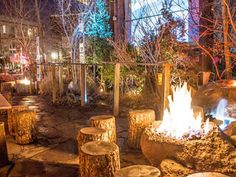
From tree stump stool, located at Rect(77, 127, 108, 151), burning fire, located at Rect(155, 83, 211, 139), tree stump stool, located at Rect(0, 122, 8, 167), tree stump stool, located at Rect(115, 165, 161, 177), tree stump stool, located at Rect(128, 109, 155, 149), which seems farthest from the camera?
tree stump stool, located at Rect(128, 109, 155, 149)

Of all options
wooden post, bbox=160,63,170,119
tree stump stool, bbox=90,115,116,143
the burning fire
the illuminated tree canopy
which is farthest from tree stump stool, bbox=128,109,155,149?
the illuminated tree canopy

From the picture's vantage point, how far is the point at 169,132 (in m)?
4.38

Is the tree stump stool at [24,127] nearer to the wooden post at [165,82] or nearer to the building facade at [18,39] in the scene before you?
the wooden post at [165,82]

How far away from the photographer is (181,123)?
14.7ft

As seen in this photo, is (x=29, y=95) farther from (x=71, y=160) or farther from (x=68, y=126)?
(x=71, y=160)

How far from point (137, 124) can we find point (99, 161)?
84.8 inches

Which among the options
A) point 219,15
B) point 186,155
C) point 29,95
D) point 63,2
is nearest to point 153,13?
point 219,15

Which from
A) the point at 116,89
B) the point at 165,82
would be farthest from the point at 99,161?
the point at 116,89

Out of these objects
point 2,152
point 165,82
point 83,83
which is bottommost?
point 2,152

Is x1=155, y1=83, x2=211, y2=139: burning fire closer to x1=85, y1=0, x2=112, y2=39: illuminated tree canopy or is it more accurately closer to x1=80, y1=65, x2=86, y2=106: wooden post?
x1=80, y1=65, x2=86, y2=106: wooden post

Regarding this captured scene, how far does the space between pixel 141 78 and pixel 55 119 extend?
3.85m

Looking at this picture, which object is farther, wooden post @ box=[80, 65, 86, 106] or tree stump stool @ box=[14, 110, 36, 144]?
wooden post @ box=[80, 65, 86, 106]

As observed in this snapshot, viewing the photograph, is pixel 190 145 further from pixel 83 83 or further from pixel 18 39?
pixel 18 39

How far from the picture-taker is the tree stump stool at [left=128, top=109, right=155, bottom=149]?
18.5 feet
